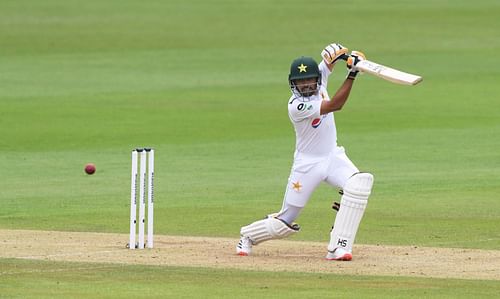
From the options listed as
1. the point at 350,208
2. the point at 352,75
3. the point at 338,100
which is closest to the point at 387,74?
the point at 352,75

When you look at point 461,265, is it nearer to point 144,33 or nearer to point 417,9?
point 144,33

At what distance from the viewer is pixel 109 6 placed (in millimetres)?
55031

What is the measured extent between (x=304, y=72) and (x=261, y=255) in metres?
1.81

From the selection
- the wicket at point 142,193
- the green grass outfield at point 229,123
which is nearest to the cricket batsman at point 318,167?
the wicket at point 142,193

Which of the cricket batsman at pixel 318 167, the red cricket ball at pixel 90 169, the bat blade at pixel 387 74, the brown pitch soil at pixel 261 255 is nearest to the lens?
the brown pitch soil at pixel 261 255

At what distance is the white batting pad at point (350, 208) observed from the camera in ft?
41.7

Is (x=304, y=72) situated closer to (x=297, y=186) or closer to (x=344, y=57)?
(x=344, y=57)

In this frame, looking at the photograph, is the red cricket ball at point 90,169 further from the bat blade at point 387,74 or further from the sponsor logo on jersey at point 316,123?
the bat blade at point 387,74

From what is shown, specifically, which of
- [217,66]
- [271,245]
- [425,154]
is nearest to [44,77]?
[217,66]

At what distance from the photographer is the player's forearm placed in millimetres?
12406

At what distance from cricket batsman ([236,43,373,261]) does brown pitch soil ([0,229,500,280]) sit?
0.23 m

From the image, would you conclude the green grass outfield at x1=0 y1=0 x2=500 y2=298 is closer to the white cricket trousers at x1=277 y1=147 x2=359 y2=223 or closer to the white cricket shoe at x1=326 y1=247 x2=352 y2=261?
the white cricket shoe at x1=326 y1=247 x2=352 y2=261

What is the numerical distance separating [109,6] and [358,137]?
98.8ft

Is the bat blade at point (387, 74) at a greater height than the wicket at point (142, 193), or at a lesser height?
greater
